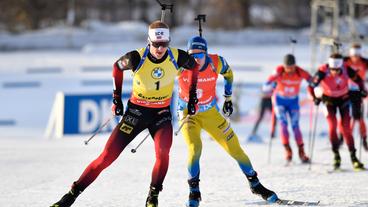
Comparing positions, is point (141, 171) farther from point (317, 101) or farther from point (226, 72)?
point (226, 72)

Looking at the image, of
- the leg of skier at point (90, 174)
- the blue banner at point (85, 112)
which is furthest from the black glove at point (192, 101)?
the blue banner at point (85, 112)

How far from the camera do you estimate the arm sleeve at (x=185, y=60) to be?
325 inches

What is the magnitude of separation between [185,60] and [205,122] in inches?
37.8

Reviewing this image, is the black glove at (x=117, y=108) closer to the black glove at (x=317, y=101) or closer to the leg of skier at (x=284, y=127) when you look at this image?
the black glove at (x=317, y=101)

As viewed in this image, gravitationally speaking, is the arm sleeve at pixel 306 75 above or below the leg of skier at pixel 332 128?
above

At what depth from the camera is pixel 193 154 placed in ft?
28.8

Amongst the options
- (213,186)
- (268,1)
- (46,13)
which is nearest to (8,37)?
(46,13)

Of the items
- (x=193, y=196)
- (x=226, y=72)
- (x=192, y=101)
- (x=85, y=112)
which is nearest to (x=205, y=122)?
(x=192, y=101)

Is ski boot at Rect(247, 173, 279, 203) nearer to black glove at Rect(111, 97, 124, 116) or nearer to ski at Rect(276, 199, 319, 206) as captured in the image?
ski at Rect(276, 199, 319, 206)

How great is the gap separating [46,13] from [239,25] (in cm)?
1288

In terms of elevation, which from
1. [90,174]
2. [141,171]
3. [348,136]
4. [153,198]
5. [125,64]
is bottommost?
[141,171]

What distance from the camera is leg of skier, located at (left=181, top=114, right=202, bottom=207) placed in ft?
28.5

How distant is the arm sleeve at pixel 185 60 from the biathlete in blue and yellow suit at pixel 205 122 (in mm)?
314

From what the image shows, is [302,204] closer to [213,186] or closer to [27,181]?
[213,186]
